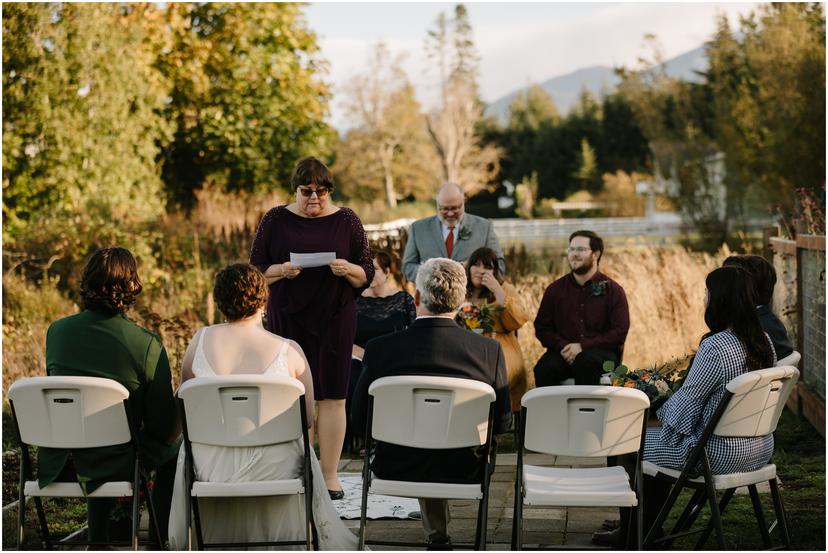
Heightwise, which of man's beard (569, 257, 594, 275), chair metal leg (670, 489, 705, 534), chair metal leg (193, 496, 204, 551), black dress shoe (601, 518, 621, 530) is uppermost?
man's beard (569, 257, 594, 275)

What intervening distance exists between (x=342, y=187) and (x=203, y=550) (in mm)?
56523

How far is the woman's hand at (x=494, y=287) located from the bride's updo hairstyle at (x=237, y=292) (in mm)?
2669

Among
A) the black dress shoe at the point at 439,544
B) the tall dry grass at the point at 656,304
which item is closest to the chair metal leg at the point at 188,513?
the black dress shoe at the point at 439,544

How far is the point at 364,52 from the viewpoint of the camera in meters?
56.4

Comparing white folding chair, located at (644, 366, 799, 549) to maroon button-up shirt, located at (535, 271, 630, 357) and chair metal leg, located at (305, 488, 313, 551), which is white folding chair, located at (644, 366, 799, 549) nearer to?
chair metal leg, located at (305, 488, 313, 551)

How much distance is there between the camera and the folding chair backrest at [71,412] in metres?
4.07

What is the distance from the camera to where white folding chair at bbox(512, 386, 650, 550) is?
3893 mm

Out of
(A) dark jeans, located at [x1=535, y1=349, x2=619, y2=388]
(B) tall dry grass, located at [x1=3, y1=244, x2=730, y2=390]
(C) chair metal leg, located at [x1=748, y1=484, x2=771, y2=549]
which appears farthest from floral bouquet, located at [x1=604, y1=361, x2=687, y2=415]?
(B) tall dry grass, located at [x1=3, y1=244, x2=730, y2=390]

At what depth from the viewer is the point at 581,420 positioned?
394 cm

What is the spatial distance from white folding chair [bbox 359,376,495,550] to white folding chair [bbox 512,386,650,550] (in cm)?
17

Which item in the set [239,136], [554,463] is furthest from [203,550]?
[239,136]

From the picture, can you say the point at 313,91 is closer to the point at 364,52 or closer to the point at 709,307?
the point at 709,307

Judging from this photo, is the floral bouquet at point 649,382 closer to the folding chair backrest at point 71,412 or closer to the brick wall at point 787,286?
the folding chair backrest at point 71,412

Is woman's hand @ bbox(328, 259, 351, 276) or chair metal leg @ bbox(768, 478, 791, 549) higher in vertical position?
woman's hand @ bbox(328, 259, 351, 276)
